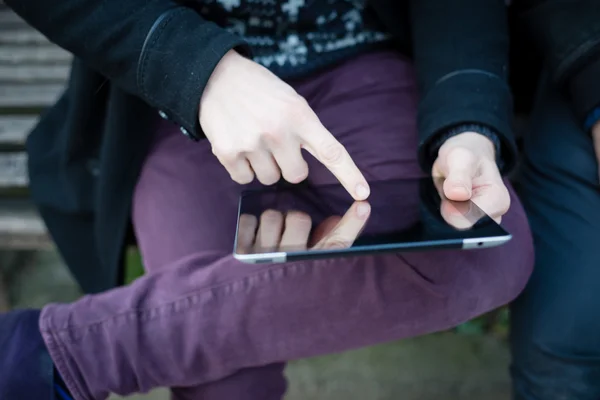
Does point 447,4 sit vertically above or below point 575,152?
above

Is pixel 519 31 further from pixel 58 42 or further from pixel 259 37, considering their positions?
pixel 58 42

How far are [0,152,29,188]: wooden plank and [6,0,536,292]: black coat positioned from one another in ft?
0.24

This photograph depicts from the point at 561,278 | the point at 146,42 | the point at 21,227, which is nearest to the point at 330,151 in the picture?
the point at 146,42

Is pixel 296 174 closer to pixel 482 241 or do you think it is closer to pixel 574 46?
pixel 482 241

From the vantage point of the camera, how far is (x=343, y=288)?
2.08 feet

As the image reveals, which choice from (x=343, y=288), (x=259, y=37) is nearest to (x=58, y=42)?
(x=259, y=37)

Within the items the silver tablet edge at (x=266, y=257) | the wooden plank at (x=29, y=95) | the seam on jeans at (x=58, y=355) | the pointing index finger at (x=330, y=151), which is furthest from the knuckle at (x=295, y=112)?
the wooden plank at (x=29, y=95)

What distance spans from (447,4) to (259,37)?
0.24 meters

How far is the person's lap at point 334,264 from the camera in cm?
63

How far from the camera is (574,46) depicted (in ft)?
2.42

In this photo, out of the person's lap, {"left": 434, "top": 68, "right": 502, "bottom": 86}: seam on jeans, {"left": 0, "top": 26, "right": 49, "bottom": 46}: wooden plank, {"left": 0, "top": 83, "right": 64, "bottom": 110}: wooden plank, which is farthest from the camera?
{"left": 0, "top": 26, "right": 49, "bottom": 46}: wooden plank

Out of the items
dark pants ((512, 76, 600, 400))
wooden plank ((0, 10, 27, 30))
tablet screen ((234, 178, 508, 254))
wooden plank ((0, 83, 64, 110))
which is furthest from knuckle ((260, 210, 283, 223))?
wooden plank ((0, 10, 27, 30))

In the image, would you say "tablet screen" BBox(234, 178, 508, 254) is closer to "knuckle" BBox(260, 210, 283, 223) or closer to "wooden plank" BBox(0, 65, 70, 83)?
"knuckle" BBox(260, 210, 283, 223)

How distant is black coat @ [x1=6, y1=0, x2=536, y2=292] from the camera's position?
0.64 m
